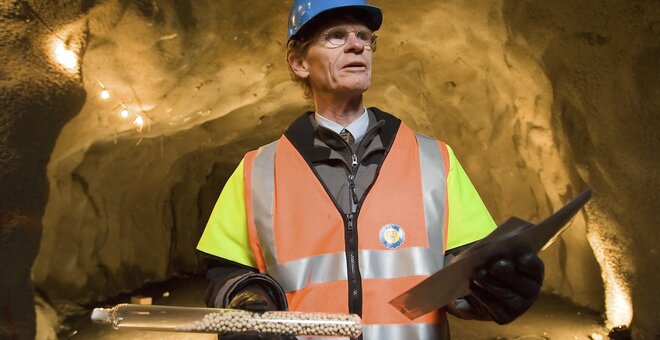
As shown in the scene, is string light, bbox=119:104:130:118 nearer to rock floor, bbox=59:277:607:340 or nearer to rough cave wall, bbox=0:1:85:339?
rough cave wall, bbox=0:1:85:339

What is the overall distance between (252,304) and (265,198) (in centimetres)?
49

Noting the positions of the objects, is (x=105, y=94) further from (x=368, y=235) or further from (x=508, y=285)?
(x=508, y=285)

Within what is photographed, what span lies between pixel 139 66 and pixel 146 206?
5520 millimetres

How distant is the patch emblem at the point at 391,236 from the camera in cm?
176

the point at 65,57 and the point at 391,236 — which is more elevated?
the point at 65,57

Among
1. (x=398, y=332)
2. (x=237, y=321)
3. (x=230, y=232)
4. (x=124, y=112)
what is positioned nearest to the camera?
(x=237, y=321)

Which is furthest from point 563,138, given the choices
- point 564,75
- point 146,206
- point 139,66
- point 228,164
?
point 228,164

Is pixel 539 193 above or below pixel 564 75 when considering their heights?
below

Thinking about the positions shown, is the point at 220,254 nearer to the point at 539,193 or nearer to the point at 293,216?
the point at 293,216

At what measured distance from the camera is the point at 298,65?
2113 mm

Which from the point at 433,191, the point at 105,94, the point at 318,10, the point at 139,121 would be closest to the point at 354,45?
the point at 318,10

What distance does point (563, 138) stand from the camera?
525cm

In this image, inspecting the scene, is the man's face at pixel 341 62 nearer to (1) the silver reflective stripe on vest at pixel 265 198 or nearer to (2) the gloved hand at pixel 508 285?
(1) the silver reflective stripe on vest at pixel 265 198

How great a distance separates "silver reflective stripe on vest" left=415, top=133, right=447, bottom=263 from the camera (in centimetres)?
179
